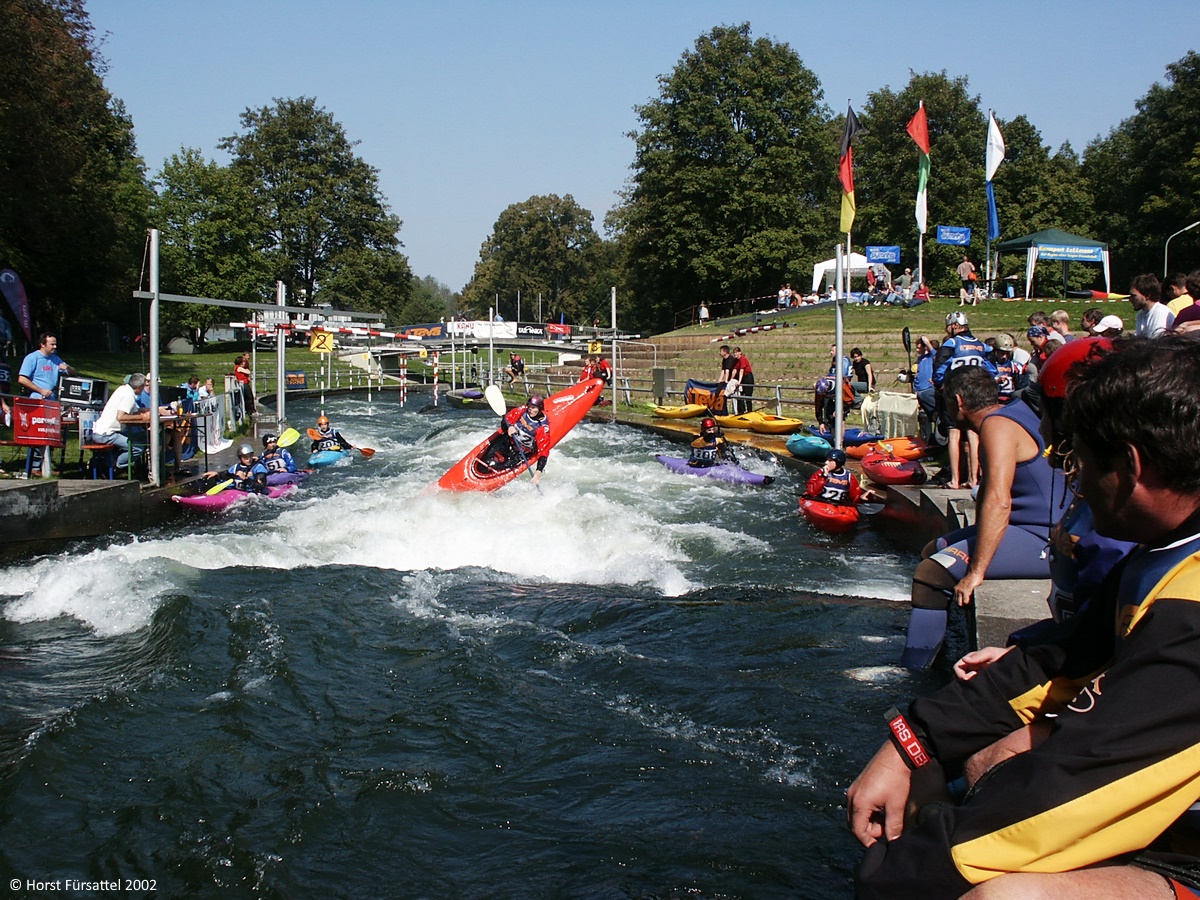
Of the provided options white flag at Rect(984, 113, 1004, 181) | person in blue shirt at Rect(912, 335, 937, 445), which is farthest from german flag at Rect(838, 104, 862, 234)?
white flag at Rect(984, 113, 1004, 181)

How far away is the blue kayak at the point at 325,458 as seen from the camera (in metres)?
18.7

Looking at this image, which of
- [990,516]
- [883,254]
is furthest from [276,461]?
[883,254]

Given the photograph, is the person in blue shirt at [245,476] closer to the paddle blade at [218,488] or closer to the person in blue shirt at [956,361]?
the paddle blade at [218,488]

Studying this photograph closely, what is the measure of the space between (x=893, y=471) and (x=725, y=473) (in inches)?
149

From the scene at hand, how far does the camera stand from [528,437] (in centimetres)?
1478

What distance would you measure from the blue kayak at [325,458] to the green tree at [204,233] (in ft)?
147

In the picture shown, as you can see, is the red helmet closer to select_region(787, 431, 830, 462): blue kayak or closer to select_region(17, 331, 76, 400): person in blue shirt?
select_region(787, 431, 830, 462): blue kayak

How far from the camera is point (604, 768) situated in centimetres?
465

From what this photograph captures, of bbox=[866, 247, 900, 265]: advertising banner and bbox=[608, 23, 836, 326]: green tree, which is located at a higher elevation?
bbox=[608, 23, 836, 326]: green tree

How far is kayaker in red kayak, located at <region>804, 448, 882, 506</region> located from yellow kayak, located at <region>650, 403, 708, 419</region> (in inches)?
388

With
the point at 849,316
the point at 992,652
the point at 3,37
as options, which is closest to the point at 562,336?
the point at 849,316

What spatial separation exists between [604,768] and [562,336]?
54.7 m

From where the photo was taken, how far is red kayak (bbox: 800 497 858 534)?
11492 millimetres

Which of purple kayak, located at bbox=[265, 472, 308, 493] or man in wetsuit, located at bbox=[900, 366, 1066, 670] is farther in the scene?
purple kayak, located at bbox=[265, 472, 308, 493]
